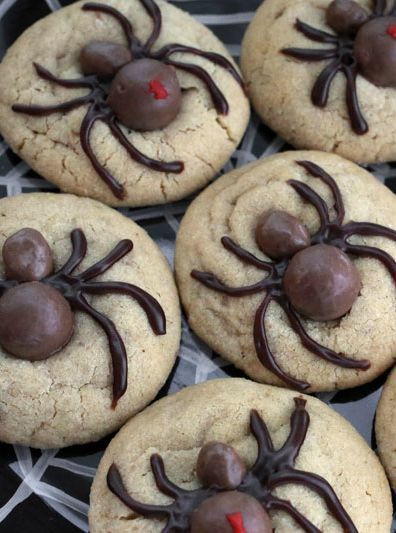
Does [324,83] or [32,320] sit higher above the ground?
[324,83]

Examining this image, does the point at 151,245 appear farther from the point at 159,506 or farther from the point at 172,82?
the point at 159,506

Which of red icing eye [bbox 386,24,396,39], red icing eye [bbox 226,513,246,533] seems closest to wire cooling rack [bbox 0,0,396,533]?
red icing eye [bbox 386,24,396,39]

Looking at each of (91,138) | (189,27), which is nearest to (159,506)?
(91,138)

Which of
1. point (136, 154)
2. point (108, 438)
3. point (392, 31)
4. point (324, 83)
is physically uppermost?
point (392, 31)

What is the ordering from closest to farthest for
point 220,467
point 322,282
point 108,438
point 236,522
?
1. point 236,522
2. point 220,467
3. point 322,282
4. point 108,438

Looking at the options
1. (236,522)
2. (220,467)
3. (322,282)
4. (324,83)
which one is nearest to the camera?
(236,522)

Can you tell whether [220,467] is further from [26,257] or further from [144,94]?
[144,94]

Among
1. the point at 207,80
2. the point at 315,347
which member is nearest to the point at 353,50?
the point at 207,80

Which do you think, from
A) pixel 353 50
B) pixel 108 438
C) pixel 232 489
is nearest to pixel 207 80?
pixel 353 50

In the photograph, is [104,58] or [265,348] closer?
[265,348]
